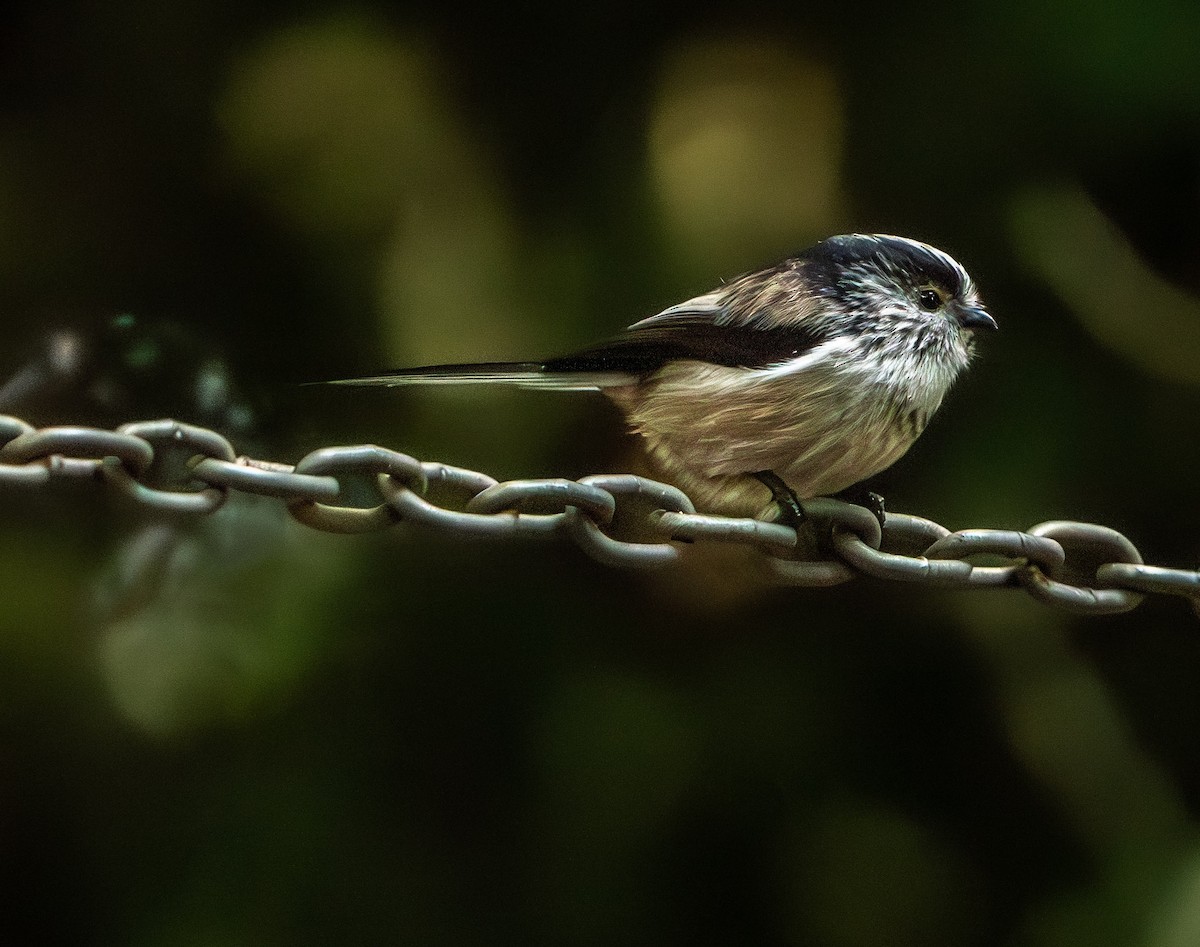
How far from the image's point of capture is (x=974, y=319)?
133cm

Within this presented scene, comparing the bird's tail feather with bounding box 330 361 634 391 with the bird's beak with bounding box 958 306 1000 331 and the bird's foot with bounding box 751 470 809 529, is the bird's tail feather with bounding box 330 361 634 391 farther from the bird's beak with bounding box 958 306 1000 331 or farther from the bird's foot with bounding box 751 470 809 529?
the bird's beak with bounding box 958 306 1000 331

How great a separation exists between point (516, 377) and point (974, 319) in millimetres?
505

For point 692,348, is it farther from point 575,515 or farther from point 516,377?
point 575,515

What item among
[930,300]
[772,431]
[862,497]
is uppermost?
[930,300]

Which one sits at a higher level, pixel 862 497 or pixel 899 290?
pixel 899 290

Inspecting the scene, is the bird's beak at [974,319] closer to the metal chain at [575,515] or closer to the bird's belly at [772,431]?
the bird's belly at [772,431]

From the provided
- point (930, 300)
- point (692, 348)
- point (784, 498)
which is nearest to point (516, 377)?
point (692, 348)

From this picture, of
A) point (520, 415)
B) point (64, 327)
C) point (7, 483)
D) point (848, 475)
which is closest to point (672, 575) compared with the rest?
point (520, 415)

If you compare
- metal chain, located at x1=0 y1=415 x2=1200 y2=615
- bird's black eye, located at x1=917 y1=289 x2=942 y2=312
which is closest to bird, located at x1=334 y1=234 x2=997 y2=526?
bird's black eye, located at x1=917 y1=289 x2=942 y2=312

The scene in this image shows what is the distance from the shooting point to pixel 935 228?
183cm

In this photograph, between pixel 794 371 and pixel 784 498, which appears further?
pixel 794 371

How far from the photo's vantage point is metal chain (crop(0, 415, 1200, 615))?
2.56ft

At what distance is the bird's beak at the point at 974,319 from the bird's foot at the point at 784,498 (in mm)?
265

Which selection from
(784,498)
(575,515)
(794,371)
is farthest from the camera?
(794,371)
